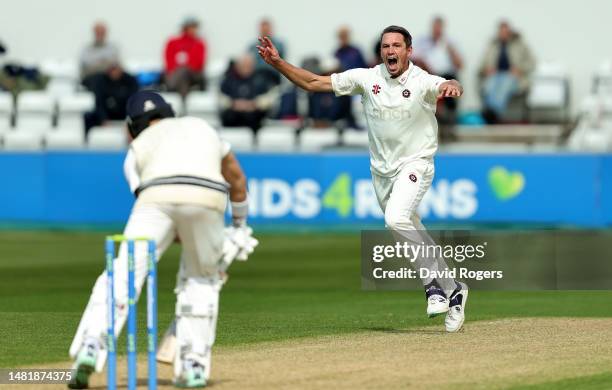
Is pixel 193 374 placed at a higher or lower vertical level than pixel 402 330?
higher

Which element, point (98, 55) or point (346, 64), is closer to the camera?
point (346, 64)

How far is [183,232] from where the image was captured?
8.00 m

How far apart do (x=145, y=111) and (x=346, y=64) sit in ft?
50.2

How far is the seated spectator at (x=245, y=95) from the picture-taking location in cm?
2325

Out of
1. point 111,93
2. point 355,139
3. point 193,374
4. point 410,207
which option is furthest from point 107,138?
point 193,374

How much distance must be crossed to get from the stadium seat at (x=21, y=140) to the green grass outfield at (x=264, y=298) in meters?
2.45

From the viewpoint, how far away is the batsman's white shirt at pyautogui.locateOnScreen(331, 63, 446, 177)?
35.4ft

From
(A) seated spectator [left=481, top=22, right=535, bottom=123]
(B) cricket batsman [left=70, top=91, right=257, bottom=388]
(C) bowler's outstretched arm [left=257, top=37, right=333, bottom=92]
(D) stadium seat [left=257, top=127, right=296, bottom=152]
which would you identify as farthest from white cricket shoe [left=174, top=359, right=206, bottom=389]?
(A) seated spectator [left=481, top=22, right=535, bottom=123]

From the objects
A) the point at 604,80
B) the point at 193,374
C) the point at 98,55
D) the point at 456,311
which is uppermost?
the point at 98,55

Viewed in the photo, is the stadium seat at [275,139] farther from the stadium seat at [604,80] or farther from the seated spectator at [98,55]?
the stadium seat at [604,80]

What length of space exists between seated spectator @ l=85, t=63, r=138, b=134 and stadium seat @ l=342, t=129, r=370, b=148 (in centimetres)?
351

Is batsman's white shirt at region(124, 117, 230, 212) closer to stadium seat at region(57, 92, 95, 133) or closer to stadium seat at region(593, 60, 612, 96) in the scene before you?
stadium seat at region(57, 92, 95, 133)

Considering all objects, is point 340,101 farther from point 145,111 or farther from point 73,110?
point 145,111

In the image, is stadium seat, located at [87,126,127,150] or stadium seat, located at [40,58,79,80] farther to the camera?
stadium seat, located at [40,58,79,80]
